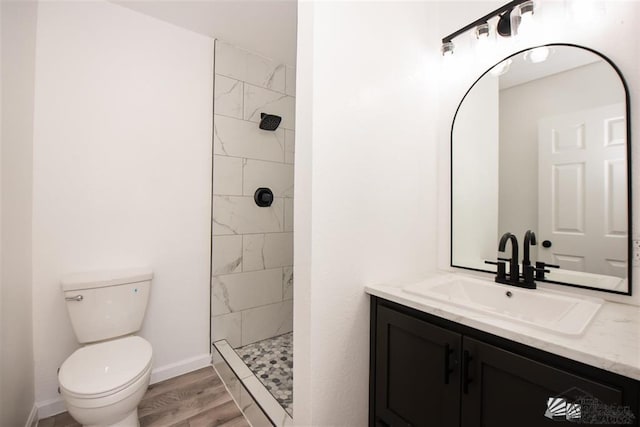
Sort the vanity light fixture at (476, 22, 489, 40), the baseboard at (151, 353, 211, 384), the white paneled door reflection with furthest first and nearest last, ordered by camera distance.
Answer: the baseboard at (151, 353, 211, 384)
the vanity light fixture at (476, 22, 489, 40)
the white paneled door reflection

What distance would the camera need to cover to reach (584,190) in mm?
1118

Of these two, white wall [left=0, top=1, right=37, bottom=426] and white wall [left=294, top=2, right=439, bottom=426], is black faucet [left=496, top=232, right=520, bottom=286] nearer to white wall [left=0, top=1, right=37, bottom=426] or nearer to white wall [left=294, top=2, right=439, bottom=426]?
white wall [left=294, top=2, right=439, bottom=426]

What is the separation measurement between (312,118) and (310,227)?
431 mm

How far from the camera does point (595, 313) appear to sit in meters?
0.90

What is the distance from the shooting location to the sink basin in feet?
2.75

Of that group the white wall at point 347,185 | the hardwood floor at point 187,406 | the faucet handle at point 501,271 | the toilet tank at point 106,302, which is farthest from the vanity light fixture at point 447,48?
the hardwood floor at point 187,406

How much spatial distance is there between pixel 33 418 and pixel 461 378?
221 centimetres

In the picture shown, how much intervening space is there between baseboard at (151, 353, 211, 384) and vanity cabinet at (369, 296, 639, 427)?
55.6 inches

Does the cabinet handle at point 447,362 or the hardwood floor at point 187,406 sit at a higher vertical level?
the cabinet handle at point 447,362

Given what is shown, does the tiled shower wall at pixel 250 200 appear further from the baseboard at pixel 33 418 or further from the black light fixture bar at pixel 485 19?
the black light fixture bar at pixel 485 19

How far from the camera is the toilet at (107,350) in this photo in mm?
1177

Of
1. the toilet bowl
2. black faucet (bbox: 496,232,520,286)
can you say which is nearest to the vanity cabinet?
black faucet (bbox: 496,232,520,286)

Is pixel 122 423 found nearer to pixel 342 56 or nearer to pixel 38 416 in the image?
A: pixel 38 416

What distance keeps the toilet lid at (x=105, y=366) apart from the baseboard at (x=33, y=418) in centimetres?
43
